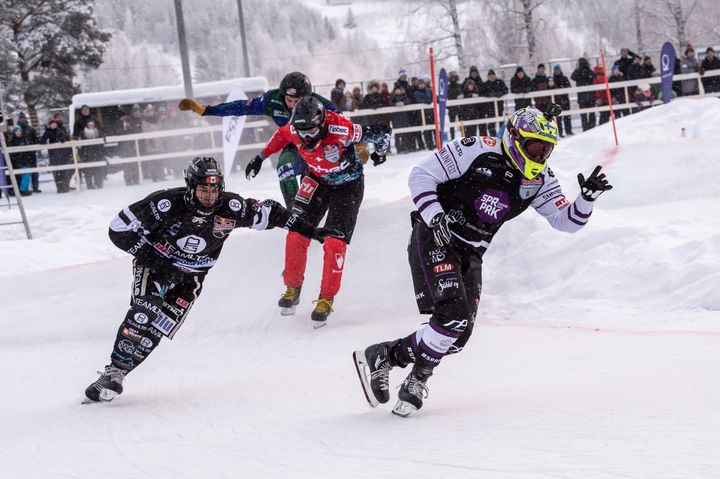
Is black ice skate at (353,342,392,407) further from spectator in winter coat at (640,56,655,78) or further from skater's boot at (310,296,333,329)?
spectator in winter coat at (640,56,655,78)

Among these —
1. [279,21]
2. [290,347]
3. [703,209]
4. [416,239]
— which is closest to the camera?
[416,239]

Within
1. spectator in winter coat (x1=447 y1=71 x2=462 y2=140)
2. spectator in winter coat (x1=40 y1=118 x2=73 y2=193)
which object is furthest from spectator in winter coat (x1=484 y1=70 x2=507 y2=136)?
spectator in winter coat (x1=40 y1=118 x2=73 y2=193)

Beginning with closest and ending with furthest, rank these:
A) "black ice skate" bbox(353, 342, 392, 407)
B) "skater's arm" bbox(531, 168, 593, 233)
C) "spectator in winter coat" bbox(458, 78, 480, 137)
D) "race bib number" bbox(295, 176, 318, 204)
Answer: "black ice skate" bbox(353, 342, 392, 407) < "skater's arm" bbox(531, 168, 593, 233) < "race bib number" bbox(295, 176, 318, 204) < "spectator in winter coat" bbox(458, 78, 480, 137)

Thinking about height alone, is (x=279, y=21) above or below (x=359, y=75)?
above

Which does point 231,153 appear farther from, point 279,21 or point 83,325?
point 279,21

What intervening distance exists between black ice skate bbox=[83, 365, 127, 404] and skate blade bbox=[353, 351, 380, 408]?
167cm

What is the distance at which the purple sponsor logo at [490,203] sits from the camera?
5.43 m

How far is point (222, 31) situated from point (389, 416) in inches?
3233

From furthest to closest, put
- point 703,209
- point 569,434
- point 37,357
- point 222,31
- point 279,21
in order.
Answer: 1. point 279,21
2. point 222,31
3. point 703,209
4. point 37,357
5. point 569,434

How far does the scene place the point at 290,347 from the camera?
751 centimetres

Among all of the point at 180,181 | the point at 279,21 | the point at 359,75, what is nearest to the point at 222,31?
the point at 279,21

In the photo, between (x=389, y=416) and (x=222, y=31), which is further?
(x=222, y=31)

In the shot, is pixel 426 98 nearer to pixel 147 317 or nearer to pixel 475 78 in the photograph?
pixel 475 78

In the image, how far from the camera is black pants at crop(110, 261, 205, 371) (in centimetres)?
606
